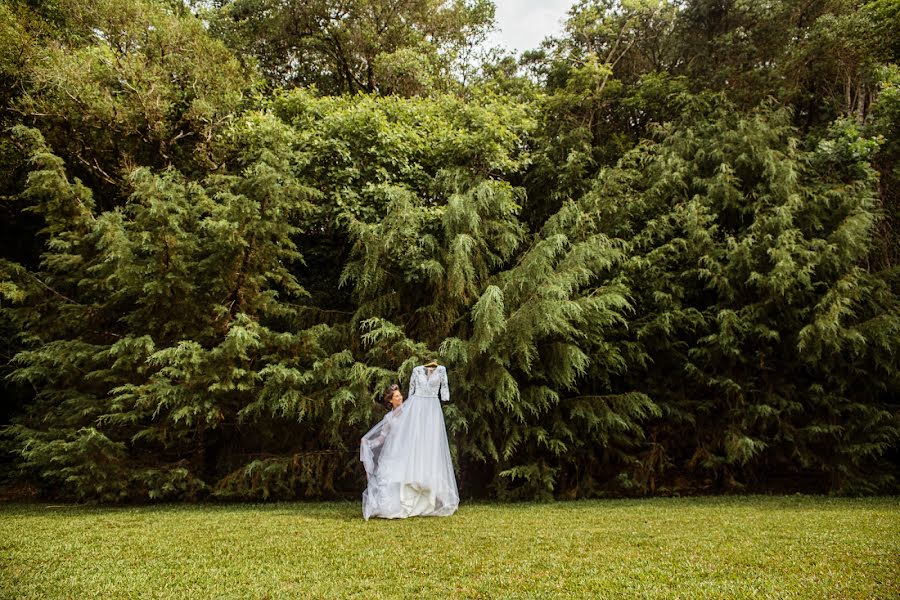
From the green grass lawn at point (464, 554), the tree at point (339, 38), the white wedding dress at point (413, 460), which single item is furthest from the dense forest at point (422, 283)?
the tree at point (339, 38)

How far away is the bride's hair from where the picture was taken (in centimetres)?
756

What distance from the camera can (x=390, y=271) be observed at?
9062mm

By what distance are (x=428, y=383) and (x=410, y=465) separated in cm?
106

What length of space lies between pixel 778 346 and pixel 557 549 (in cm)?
637

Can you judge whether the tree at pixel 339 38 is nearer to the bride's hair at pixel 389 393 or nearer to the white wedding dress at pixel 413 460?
the bride's hair at pixel 389 393

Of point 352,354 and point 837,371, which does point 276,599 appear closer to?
point 352,354

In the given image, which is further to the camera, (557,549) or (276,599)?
(557,549)

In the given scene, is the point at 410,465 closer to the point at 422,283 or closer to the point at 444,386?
the point at 444,386

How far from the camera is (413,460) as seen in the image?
6.78 metres

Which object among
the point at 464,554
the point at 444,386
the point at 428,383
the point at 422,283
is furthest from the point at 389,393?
the point at 464,554

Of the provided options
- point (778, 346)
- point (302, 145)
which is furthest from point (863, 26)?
point (302, 145)

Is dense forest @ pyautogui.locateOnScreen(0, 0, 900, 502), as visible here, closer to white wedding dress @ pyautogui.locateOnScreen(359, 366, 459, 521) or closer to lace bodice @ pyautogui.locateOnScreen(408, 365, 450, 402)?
lace bodice @ pyautogui.locateOnScreen(408, 365, 450, 402)

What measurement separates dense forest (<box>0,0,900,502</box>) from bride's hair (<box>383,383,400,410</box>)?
0.54 feet

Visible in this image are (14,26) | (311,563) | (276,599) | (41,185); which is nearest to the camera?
(276,599)
